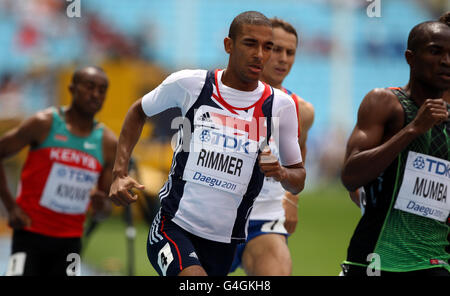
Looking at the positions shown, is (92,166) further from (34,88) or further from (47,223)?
Result: (34,88)

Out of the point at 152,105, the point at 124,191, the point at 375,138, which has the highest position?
the point at 152,105

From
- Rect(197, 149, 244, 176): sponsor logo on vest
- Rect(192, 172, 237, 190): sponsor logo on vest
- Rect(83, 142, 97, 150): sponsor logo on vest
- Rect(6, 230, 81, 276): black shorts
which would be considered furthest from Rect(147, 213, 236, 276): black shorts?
Rect(83, 142, 97, 150): sponsor logo on vest

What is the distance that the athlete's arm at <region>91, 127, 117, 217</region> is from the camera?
6.63m

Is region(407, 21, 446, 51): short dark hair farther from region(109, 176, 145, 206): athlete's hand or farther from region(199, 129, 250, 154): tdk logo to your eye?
region(109, 176, 145, 206): athlete's hand

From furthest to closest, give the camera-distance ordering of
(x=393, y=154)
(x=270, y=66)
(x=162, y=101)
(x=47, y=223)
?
(x=47, y=223), (x=270, y=66), (x=162, y=101), (x=393, y=154)

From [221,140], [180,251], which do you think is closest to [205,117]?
[221,140]

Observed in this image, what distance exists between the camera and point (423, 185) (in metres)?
4.18

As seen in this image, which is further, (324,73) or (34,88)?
(324,73)

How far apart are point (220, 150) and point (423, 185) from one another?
4.25 feet

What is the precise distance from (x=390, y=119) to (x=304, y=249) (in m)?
8.26

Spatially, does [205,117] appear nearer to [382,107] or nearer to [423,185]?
[382,107]
